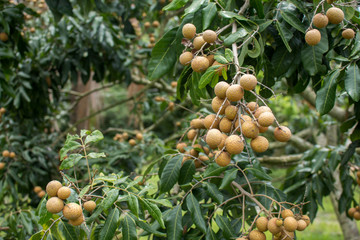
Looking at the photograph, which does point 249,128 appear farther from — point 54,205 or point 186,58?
point 54,205

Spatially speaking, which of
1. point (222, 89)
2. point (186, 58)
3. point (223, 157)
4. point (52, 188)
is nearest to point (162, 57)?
point (186, 58)

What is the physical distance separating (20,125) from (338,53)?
2.73m

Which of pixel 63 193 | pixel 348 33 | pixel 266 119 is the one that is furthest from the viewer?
pixel 348 33

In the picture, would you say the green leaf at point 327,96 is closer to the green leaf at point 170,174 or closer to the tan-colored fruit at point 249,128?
the tan-colored fruit at point 249,128

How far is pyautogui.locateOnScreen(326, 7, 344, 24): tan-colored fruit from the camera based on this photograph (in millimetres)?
1086

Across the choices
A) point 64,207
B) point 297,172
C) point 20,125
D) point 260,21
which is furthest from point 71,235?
point 20,125

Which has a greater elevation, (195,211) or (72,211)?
(72,211)

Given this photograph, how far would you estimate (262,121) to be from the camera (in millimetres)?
849

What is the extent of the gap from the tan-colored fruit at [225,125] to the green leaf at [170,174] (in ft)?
1.24

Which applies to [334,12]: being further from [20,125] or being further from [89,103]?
[89,103]

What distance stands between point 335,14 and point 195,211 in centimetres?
80

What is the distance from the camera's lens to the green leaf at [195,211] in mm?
1114

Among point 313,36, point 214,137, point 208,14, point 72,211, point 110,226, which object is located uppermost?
point 208,14

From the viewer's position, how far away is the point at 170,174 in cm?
125
